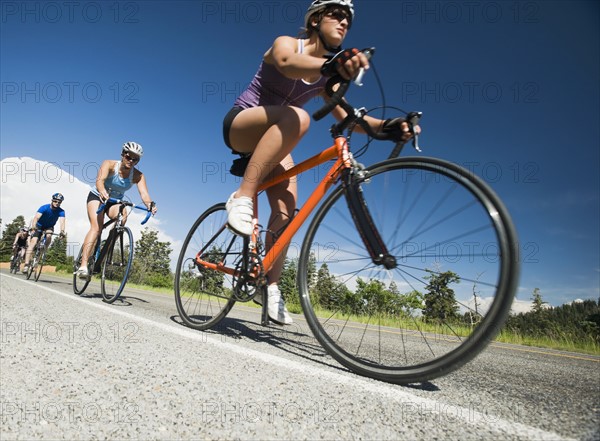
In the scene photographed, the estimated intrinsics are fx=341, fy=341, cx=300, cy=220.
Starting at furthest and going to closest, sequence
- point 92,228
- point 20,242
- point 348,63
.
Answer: point 20,242, point 92,228, point 348,63

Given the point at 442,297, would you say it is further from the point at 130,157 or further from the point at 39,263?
the point at 39,263

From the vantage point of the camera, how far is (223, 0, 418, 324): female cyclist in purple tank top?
2127 millimetres

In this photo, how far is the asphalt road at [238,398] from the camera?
0.93 meters

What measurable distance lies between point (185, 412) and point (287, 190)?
6.81 ft

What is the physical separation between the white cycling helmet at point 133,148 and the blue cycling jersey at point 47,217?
6.32 metres

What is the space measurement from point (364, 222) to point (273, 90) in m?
1.29

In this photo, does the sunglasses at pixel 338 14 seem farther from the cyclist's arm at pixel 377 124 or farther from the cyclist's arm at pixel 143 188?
Result: the cyclist's arm at pixel 143 188

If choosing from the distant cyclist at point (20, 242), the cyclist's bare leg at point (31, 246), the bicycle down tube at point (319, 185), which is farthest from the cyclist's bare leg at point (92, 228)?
the distant cyclist at point (20, 242)

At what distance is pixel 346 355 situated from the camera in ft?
5.87

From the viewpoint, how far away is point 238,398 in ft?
3.76

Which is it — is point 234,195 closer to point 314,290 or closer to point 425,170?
point 314,290

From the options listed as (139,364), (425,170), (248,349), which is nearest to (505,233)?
(425,170)

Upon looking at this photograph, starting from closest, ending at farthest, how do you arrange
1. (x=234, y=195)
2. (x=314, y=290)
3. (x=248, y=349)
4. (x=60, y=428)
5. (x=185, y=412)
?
(x=60, y=428) < (x=185, y=412) < (x=248, y=349) < (x=314, y=290) < (x=234, y=195)

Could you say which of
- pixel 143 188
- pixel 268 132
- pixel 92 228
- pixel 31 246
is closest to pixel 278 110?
pixel 268 132
